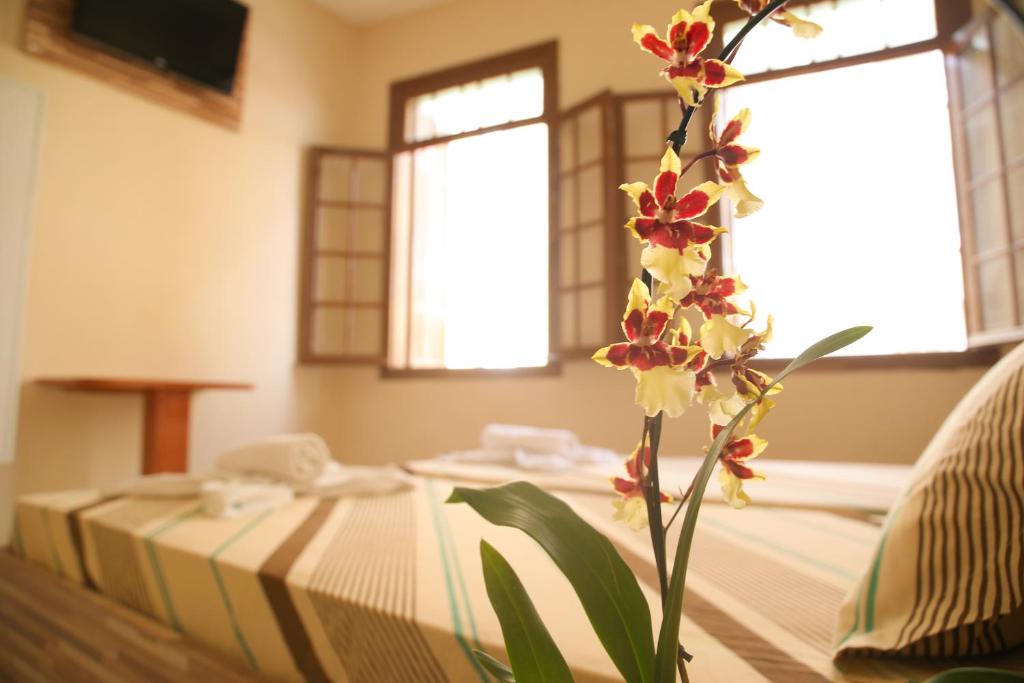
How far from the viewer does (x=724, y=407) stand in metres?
0.36

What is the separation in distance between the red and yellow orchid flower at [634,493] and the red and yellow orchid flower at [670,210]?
4.5 inches

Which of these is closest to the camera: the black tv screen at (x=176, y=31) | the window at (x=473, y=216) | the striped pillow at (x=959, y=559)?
the striped pillow at (x=959, y=559)

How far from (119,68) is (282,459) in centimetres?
264

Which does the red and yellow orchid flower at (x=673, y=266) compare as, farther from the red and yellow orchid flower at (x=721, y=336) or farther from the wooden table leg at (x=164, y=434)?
the wooden table leg at (x=164, y=434)

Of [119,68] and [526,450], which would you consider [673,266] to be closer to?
[526,450]

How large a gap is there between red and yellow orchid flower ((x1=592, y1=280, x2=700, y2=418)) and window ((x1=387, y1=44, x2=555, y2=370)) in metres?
3.21

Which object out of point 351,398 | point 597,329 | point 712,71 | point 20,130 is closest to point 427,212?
point 351,398

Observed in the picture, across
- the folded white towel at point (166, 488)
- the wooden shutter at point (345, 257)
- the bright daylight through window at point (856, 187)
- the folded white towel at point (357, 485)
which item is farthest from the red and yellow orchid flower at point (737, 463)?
the wooden shutter at point (345, 257)

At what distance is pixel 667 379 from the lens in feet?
1.01

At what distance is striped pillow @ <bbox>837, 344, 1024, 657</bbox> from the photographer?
51cm

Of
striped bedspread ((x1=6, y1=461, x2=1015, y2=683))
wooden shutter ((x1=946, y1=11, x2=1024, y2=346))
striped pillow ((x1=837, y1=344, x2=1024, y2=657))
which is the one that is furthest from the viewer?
wooden shutter ((x1=946, y1=11, x2=1024, y2=346))

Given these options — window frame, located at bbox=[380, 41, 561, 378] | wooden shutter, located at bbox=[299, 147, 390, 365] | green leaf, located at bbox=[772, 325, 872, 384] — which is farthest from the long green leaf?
wooden shutter, located at bbox=[299, 147, 390, 365]

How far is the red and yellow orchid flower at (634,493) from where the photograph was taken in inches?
13.1

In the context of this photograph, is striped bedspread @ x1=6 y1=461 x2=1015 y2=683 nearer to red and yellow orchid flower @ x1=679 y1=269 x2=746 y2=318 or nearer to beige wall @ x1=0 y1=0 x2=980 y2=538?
red and yellow orchid flower @ x1=679 y1=269 x2=746 y2=318
